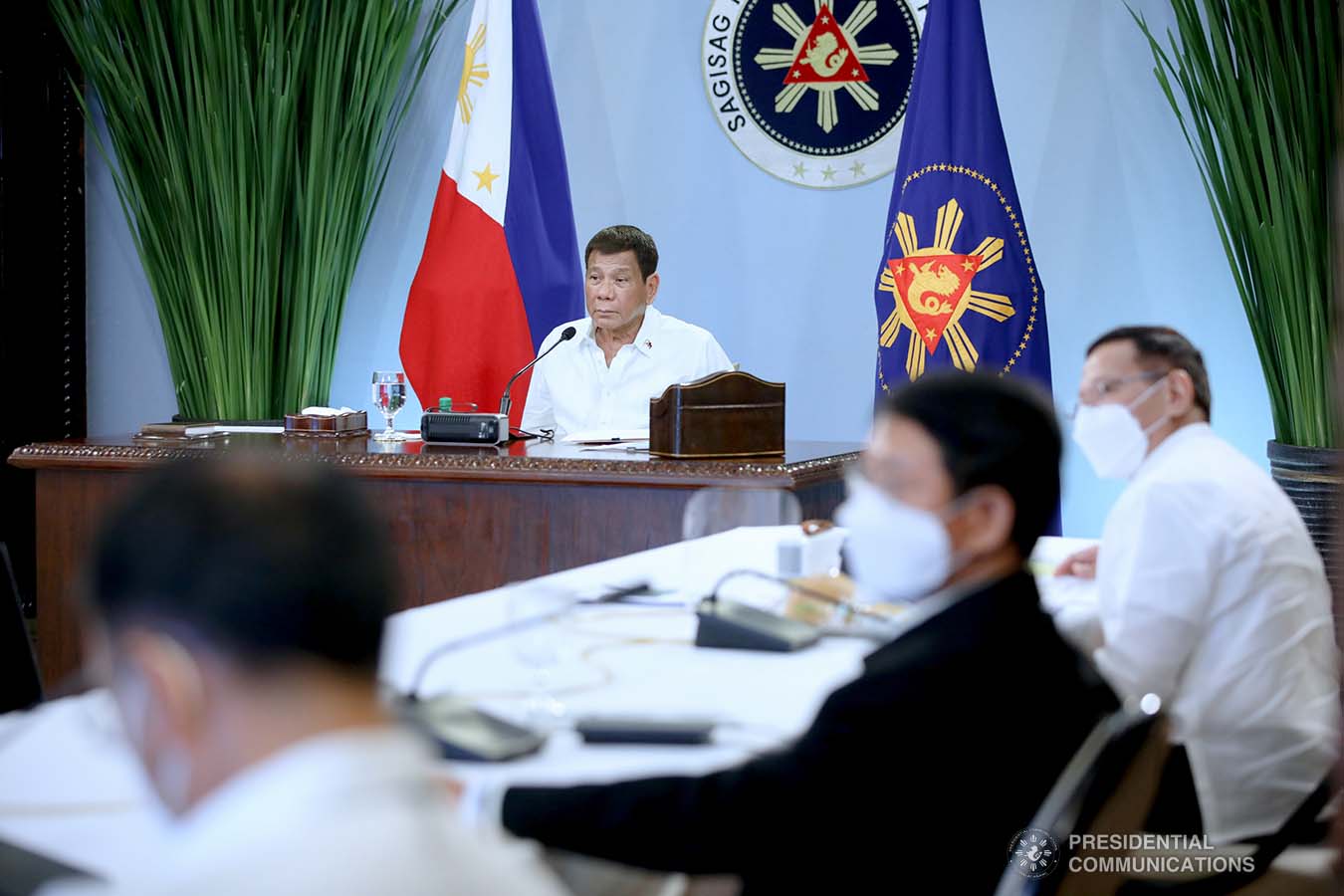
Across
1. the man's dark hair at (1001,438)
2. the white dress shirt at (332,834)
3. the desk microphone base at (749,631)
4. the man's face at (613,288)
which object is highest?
the man's face at (613,288)

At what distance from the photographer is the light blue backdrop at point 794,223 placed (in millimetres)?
4645

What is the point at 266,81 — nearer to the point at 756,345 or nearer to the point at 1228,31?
the point at 756,345

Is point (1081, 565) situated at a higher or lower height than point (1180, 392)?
lower

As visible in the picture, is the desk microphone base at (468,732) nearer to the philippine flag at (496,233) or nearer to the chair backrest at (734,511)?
the chair backrest at (734,511)

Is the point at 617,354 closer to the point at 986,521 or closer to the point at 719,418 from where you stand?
the point at 719,418

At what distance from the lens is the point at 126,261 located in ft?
18.3

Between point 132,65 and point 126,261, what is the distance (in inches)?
38.3

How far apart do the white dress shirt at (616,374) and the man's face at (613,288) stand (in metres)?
0.12

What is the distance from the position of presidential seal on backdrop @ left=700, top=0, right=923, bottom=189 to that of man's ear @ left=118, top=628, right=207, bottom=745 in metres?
4.48

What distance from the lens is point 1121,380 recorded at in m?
2.21

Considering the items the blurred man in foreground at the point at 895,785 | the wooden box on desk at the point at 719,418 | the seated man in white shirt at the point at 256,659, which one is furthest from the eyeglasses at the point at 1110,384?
the seated man in white shirt at the point at 256,659

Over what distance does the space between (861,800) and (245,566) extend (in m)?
0.64

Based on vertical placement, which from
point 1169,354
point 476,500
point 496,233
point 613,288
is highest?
point 496,233

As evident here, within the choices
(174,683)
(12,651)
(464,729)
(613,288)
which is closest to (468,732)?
(464,729)
